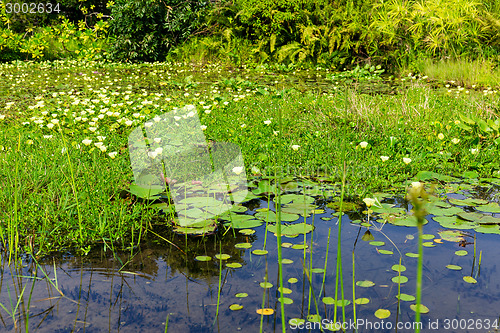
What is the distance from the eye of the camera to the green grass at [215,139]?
235 centimetres

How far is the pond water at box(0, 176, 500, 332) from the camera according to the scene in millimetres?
1616

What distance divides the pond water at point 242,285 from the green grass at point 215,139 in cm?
25

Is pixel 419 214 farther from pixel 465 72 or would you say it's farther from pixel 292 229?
pixel 465 72

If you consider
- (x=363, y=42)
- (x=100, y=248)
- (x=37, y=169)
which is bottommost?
(x=100, y=248)

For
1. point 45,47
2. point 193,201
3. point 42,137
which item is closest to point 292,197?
point 193,201

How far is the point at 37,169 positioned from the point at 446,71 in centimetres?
712

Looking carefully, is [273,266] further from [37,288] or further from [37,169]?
[37,169]

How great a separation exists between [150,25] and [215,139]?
27.6ft

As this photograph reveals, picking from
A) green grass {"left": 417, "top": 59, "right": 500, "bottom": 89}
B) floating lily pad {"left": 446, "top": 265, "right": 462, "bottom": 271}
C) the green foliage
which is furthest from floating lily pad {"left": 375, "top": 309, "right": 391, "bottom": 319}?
the green foliage

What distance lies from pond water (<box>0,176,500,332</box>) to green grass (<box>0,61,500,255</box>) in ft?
0.82

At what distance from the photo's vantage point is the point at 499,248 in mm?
2176

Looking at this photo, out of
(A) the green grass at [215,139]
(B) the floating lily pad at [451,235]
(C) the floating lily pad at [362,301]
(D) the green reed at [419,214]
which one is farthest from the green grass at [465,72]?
(D) the green reed at [419,214]

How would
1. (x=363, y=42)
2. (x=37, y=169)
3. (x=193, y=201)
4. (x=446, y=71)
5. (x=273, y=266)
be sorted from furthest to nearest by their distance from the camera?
(x=363, y=42) → (x=446, y=71) → (x=37, y=169) → (x=193, y=201) → (x=273, y=266)

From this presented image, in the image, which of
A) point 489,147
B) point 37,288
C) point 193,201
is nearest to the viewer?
point 37,288
